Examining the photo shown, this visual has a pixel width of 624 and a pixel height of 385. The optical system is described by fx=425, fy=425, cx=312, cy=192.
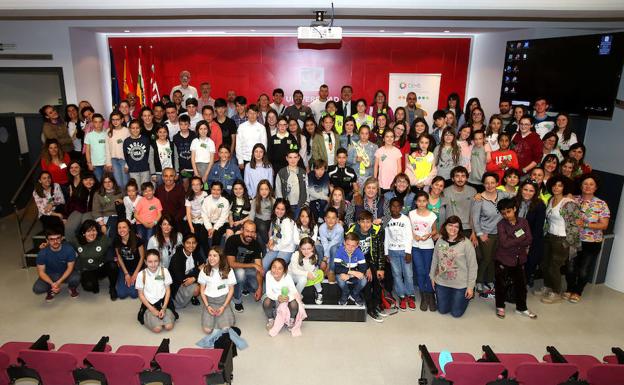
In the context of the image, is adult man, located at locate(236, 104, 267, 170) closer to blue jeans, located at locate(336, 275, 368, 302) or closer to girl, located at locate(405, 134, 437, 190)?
girl, located at locate(405, 134, 437, 190)

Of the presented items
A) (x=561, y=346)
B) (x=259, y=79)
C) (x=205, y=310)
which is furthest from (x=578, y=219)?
(x=259, y=79)

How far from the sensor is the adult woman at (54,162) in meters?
6.70

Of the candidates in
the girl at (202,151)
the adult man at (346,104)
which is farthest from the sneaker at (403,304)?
the adult man at (346,104)

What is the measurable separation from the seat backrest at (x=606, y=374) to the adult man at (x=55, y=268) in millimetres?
5936

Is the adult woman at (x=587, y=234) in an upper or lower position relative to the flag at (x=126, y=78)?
lower

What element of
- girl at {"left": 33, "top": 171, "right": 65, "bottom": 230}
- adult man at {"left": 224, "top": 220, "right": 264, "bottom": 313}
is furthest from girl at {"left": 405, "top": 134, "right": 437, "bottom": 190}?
girl at {"left": 33, "top": 171, "right": 65, "bottom": 230}

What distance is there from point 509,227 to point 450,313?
1312mm

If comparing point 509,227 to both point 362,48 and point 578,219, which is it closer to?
point 578,219

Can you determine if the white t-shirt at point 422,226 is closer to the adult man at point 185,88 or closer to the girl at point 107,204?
the girl at point 107,204

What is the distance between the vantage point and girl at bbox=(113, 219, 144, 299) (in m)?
5.61

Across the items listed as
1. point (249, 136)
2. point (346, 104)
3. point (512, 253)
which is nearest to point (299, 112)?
point (346, 104)

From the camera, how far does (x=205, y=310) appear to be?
500cm

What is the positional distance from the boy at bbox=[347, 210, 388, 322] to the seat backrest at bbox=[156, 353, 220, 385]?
2.35 m

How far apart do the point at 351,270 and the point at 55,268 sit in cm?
396
